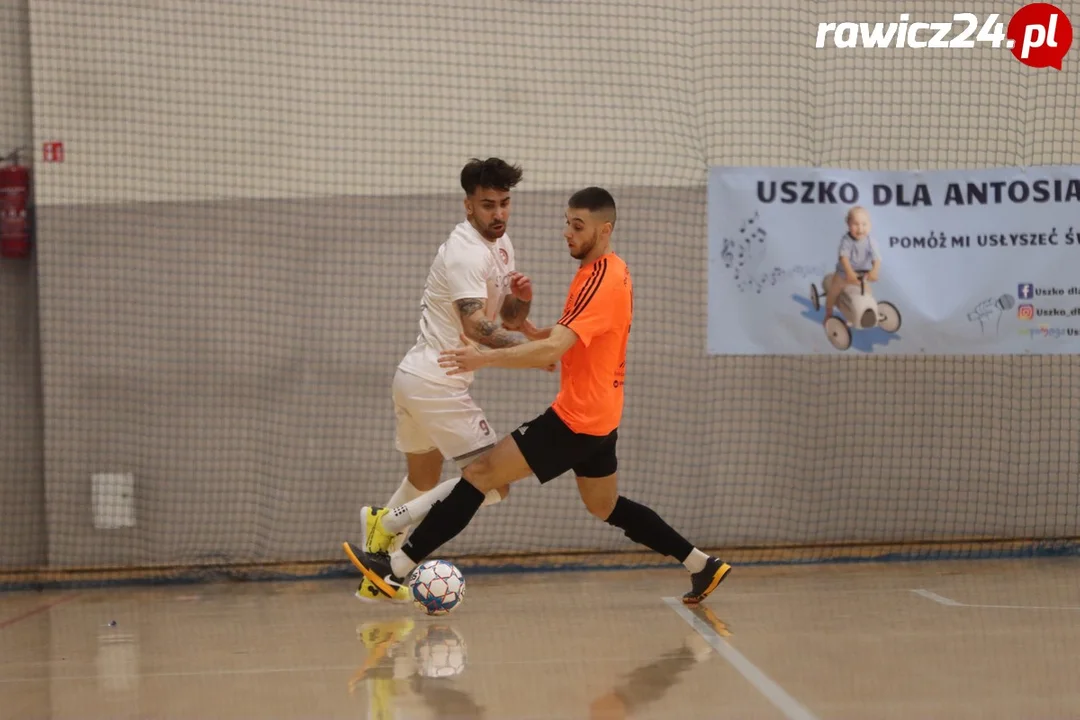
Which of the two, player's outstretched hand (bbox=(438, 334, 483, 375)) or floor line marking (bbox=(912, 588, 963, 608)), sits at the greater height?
player's outstretched hand (bbox=(438, 334, 483, 375))

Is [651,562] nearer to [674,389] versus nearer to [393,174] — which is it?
[674,389]

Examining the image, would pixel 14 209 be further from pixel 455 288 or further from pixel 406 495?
pixel 455 288

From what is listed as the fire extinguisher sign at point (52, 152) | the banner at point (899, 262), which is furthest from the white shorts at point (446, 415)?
the fire extinguisher sign at point (52, 152)

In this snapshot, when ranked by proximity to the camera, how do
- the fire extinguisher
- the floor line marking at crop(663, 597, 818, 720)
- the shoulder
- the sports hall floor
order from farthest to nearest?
the fire extinguisher, the shoulder, the sports hall floor, the floor line marking at crop(663, 597, 818, 720)

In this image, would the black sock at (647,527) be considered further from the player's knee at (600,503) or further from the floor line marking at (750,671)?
the floor line marking at (750,671)

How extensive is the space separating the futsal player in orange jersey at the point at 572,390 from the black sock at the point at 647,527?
242 millimetres

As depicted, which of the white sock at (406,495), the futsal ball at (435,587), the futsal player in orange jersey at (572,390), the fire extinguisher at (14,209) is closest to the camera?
the futsal player in orange jersey at (572,390)

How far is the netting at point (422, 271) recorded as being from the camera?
27.2 feet

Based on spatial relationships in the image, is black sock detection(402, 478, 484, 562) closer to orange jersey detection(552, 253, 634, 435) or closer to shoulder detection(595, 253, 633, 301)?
orange jersey detection(552, 253, 634, 435)

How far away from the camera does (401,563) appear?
5.86m

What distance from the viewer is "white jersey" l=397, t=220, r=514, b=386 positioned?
5734 millimetres

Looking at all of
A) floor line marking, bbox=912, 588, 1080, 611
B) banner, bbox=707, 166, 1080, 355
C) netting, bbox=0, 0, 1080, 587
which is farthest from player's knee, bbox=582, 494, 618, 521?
banner, bbox=707, 166, 1080, 355

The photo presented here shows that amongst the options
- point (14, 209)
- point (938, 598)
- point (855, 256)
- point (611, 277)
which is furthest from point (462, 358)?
point (14, 209)

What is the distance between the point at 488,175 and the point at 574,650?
2.29m
